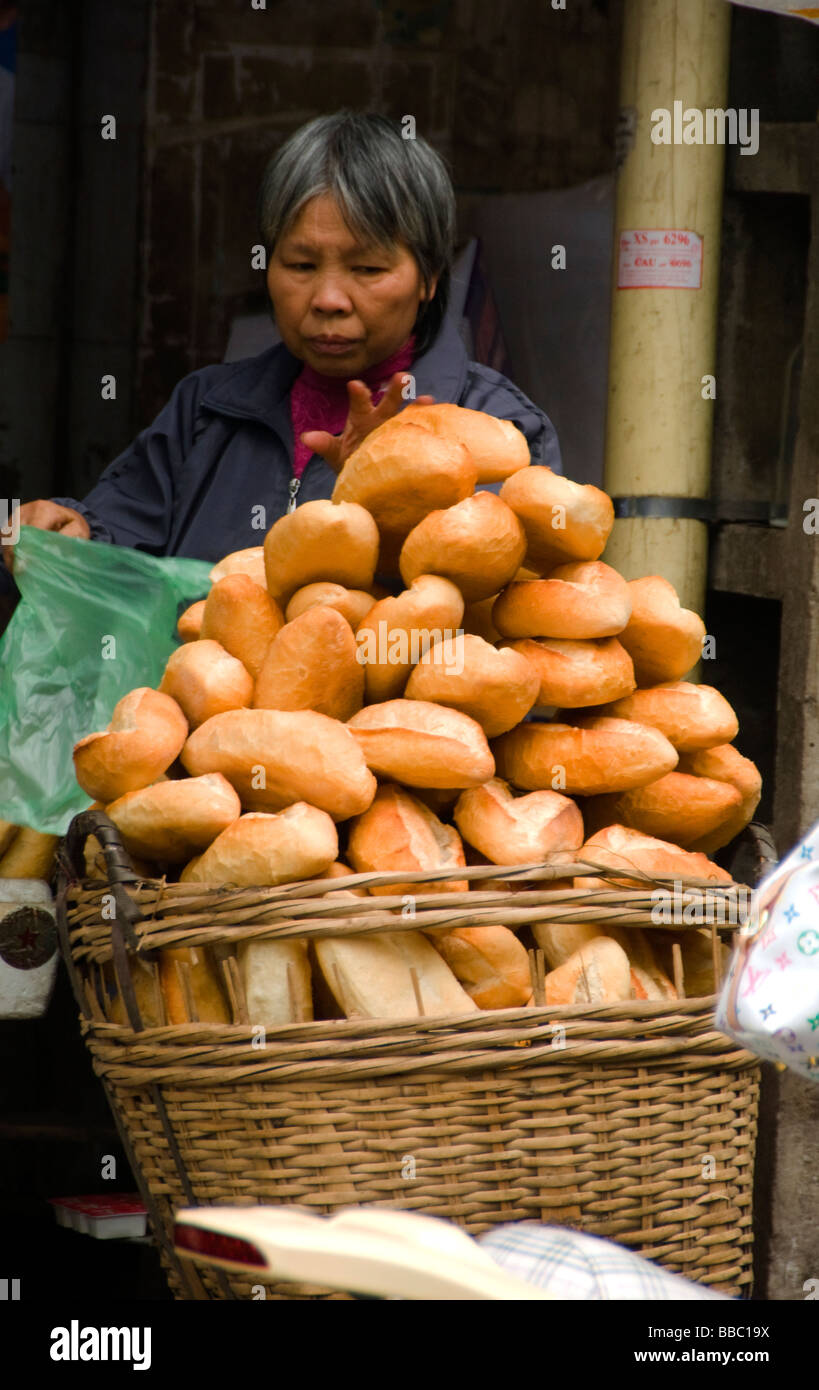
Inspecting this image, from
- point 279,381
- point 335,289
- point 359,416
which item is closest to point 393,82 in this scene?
point 279,381

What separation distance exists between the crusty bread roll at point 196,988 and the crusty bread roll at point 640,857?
13.3 inches

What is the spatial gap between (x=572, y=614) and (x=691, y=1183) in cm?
55

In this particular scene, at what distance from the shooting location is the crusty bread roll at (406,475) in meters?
1.49

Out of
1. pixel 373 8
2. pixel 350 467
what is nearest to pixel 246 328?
pixel 373 8

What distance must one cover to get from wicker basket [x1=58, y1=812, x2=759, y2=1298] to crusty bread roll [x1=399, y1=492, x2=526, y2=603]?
1.03 feet

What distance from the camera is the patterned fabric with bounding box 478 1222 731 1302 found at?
0.89 m

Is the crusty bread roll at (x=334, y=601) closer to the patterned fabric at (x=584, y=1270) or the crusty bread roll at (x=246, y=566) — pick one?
the crusty bread roll at (x=246, y=566)

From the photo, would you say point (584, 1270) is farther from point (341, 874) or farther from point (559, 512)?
point (559, 512)

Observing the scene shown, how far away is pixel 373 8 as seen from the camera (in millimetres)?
3689

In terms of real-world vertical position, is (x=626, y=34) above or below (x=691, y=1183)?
above

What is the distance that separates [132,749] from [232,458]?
97 centimetres

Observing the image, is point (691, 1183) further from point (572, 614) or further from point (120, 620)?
point (120, 620)

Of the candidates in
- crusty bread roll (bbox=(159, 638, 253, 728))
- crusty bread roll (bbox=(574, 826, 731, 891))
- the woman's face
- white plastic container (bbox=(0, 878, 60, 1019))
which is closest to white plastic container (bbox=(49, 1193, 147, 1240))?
white plastic container (bbox=(0, 878, 60, 1019))

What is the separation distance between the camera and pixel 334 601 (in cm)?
147
